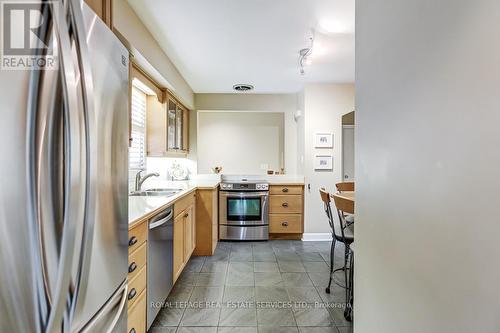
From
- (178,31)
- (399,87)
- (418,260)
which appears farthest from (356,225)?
(178,31)

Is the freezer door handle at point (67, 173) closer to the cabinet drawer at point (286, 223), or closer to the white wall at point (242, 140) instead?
the cabinet drawer at point (286, 223)

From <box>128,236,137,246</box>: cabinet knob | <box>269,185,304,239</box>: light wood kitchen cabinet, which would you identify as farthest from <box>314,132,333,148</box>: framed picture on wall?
<box>128,236,137,246</box>: cabinet knob

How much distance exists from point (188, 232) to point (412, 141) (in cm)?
239

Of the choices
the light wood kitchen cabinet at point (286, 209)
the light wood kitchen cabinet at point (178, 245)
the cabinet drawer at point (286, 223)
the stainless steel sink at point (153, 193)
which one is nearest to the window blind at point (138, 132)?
the stainless steel sink at point (153, 193)

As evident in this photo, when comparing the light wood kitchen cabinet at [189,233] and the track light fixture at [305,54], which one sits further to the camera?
the light wood kitchen cabinet at [189,233]

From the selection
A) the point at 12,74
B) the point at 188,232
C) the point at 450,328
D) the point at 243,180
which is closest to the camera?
the point at 12,74

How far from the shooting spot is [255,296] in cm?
221

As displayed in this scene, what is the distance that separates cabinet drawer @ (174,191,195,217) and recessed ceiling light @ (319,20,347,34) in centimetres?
210

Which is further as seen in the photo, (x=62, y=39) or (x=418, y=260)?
(x=418, y=260)

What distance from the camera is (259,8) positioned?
1886 mm

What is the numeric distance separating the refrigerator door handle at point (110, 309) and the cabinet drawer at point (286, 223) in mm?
2965

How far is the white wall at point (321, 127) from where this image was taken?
378 centimetres

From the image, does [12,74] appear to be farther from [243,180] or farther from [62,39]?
[243,180]

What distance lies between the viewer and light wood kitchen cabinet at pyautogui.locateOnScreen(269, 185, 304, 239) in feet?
12.6
